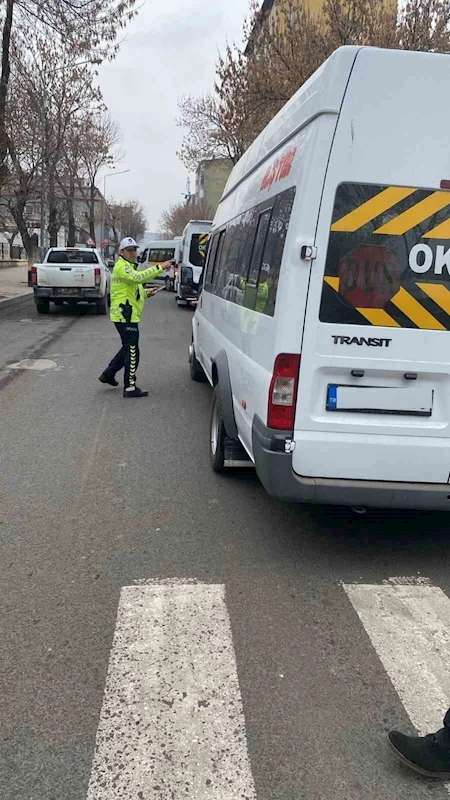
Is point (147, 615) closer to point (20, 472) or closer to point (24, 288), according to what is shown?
point (20, 472)

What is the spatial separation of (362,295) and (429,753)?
7.16ft

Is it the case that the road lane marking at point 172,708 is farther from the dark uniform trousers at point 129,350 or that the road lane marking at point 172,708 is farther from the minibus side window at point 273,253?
the dark uniform trousers at point 129,350

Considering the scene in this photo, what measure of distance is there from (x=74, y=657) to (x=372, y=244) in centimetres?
261

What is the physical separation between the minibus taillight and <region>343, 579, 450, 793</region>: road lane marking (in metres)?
1.06

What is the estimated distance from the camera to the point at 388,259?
331 cm

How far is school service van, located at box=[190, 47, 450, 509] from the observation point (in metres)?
3.18

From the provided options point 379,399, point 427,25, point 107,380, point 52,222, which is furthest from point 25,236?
point 379,399

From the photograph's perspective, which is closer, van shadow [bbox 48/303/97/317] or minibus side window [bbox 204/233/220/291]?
minibus side window [bbox 204/233/220/291]

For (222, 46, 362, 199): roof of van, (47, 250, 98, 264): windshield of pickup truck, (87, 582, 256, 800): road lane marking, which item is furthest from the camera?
(47, 250, 98, 264): windshield of pickup truck

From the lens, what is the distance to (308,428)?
135 inches

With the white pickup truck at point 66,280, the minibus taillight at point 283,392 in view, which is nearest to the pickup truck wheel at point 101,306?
the white pickup truck at point 66,280

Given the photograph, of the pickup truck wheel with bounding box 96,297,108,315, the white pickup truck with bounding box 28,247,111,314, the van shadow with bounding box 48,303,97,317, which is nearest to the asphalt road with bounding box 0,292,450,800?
the white pickup truck with bounding box 28,247,111,314

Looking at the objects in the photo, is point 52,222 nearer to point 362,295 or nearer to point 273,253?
point 273,253

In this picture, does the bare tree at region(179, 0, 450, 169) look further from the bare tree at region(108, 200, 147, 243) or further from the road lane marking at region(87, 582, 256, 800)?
the bare tree at region(108, 200, 147, 243)
